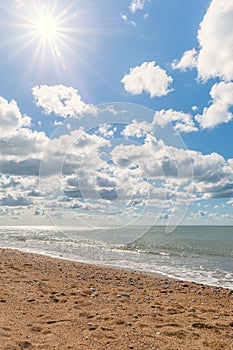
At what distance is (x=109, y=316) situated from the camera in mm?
7535

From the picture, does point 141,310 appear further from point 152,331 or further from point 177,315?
point 152,331

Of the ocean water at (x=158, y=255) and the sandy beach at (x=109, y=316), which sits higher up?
the sandy beach at (x=109, y=316)

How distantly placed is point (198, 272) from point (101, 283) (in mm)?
8562

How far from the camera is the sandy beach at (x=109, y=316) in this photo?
19.4 feet

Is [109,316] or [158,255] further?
[158,255]

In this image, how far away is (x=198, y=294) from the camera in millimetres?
11414

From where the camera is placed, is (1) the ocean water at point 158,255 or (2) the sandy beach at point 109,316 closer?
(2) the sandy beach at point 109,316

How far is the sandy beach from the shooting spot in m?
5.93

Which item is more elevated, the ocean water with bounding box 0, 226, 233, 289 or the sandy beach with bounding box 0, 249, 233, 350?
the sandy beach with bounding box 0, 249, 233, 350

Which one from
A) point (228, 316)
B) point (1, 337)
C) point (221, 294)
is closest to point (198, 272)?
point (221, 294)

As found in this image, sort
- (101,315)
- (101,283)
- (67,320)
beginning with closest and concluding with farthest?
(67,320), (101,315), (101,283)

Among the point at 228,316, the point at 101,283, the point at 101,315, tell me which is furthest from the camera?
the point at 101,283

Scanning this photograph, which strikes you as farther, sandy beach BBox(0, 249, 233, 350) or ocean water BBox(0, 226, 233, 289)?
ocean water BBox(0, 226, 233, 289)

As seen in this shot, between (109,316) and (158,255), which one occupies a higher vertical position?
(109,316)
